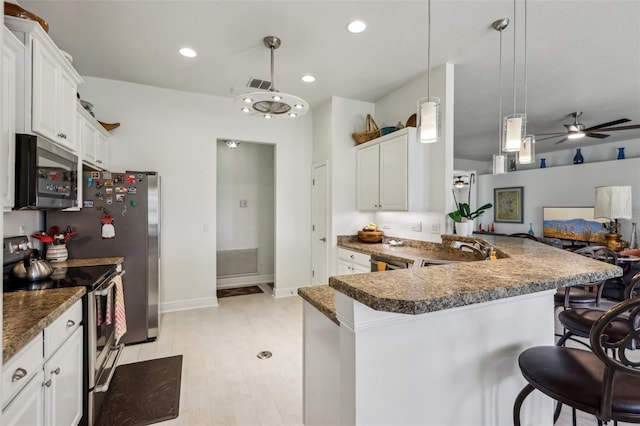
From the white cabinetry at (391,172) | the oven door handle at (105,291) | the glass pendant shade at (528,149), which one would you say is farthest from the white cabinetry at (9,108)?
the glass pendant shade at (528,149)

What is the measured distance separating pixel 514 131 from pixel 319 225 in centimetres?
289

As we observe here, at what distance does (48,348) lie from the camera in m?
1.43

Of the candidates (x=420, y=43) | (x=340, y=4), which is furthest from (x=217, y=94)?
(x=420, y=43)

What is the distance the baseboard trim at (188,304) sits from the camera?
3.99 metres

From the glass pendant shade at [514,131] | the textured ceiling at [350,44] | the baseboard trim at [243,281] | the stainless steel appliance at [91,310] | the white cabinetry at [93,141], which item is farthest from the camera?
the baseboard trim at [243,281]

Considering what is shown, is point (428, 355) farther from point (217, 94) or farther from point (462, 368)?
point (217, 94)

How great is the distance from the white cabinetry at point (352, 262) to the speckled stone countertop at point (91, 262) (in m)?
2.45

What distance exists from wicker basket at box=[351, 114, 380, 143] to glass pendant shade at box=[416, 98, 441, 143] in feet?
6.77

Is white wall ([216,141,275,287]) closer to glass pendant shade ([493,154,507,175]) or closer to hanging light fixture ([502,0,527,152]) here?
glass pendant shade ([493,154,507,175])

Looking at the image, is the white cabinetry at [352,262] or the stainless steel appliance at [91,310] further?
the white cabinetry at [352,262]

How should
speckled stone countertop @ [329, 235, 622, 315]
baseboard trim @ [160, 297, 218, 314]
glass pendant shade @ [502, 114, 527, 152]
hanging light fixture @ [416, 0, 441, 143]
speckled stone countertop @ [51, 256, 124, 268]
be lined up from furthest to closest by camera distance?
baseboard trim @ [160, 297, 218, 314] → speckled stone countertop @ [51, 256, 124, 268] → glass pendant shade @ [502, 114, 527, 152] → hanging light fixture @ [416, 0, 441, 143] → speckled stone countertop @ [329, 235, 622, 315]

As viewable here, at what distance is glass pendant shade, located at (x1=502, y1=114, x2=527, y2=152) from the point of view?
85.4 inches

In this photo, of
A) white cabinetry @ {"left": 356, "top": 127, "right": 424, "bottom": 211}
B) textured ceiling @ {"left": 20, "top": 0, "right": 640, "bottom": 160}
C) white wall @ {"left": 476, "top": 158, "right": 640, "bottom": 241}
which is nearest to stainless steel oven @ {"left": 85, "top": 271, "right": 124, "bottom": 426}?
textured ceiling @ {"left": 20, "top": 0, "right": 640, "bottom": 160}

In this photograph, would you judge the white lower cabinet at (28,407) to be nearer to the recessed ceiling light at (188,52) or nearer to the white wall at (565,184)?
the recessed ceiling light at (188,52)
